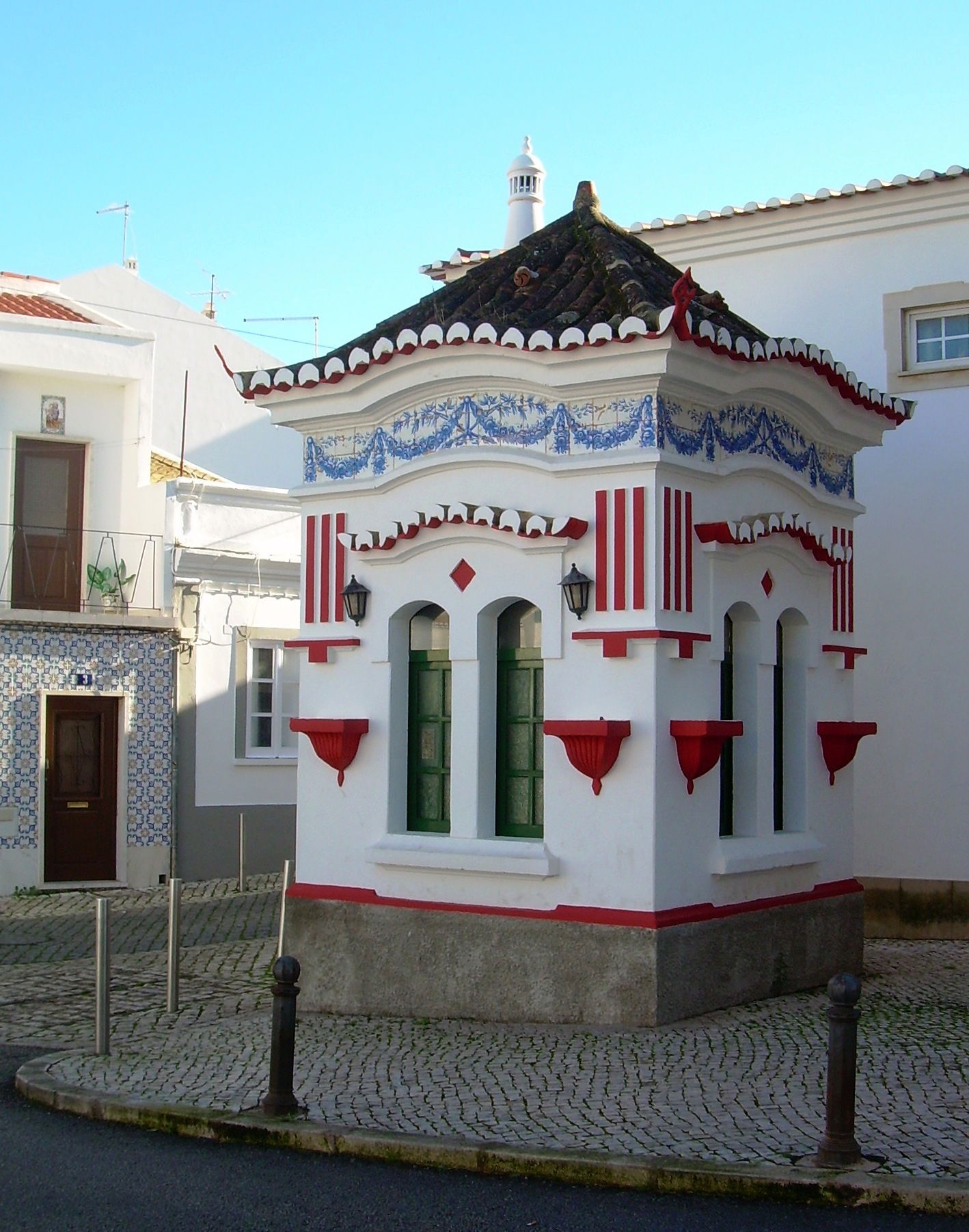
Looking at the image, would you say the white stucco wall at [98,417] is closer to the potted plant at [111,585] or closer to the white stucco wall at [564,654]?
the potted plant at [111,585]

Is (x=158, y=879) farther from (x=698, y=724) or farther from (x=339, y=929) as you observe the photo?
(x=698, y=724)

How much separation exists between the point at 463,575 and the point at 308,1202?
486 centimetres

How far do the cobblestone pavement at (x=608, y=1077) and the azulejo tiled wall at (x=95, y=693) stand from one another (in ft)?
25.0

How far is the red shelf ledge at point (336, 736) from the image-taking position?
10.7 m

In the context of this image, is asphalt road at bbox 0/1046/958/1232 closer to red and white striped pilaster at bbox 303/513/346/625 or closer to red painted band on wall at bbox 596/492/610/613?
red painted band on wall at bbox 596/492/610/613

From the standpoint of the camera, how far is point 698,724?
969 centimetres

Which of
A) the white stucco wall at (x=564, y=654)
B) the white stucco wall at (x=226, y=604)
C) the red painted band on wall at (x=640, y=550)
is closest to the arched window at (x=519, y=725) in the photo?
the white stucco wall at (x=564, y=654)

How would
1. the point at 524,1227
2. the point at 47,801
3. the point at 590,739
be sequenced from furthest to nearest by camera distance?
the point at 47,801 → the point at 590,739 → the point at 524,1227

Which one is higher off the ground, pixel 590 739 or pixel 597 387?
pixel 597 387

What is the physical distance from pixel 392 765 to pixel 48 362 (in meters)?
10.1

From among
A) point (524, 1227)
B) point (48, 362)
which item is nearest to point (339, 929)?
point (524, 1227)

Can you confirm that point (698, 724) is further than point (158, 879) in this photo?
No

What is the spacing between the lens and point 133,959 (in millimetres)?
13242

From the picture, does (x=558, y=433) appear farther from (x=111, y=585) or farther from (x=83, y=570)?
(x=83, y=570)
